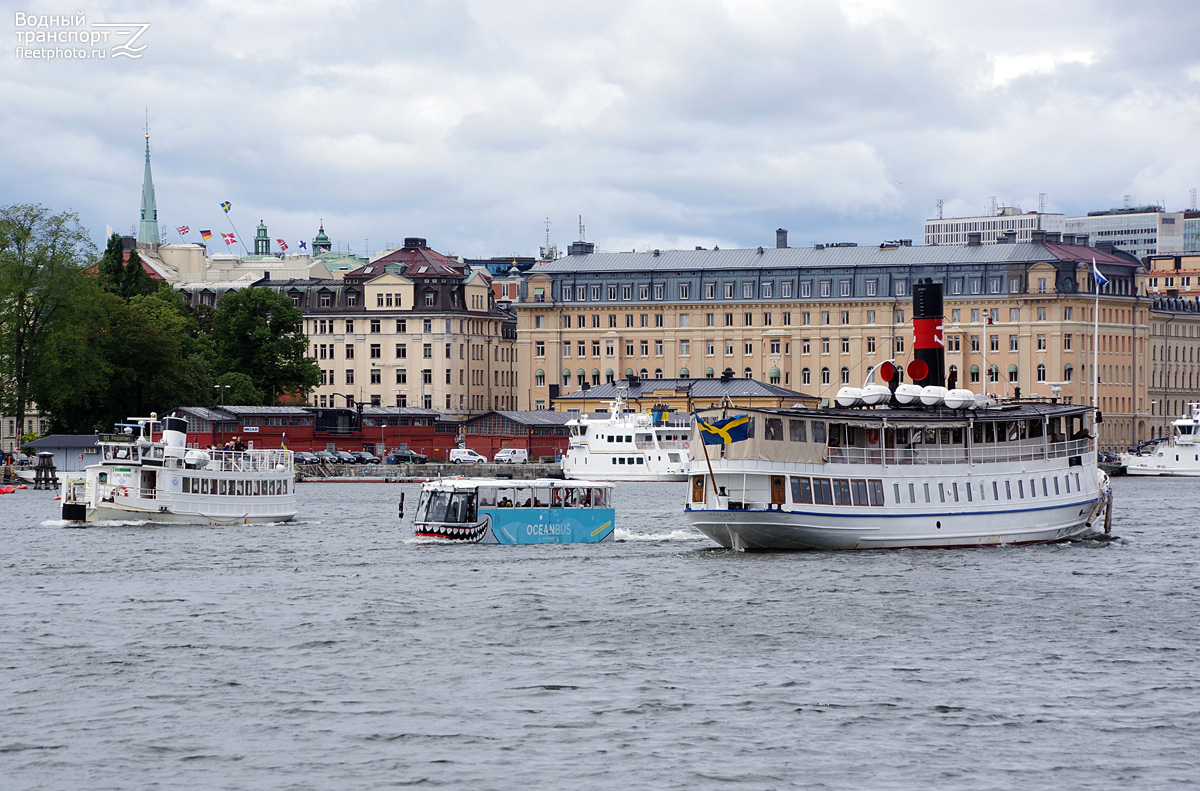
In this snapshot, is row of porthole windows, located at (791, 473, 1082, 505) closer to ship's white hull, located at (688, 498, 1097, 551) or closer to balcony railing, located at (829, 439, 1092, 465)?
ship's white hull, located at (688, 498, 1097, 551)

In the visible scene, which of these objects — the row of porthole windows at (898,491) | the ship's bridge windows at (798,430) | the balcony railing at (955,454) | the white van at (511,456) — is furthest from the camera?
the white van at (511,456)

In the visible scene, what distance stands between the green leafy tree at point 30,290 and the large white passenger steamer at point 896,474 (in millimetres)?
72079

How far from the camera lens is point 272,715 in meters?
35.6

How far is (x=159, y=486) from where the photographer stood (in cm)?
8238

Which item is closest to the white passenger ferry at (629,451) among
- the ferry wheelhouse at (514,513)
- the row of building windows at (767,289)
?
the row of building windows at (767,289)

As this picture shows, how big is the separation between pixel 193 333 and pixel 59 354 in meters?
46.3

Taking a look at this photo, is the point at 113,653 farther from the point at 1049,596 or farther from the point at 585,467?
the point at 585,467

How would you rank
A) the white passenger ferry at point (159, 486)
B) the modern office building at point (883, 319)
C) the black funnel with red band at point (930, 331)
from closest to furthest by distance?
the black funnel with red band at point (930, 331) < the white passenger ferry at point (159, 486) < the modern office building at point (883, 319)

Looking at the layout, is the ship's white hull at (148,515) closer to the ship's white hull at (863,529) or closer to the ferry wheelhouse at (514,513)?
the ferry wheelhouse at (514,513)

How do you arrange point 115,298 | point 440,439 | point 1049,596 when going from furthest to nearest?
point 440,439 < point 115,298 < point 1049,596

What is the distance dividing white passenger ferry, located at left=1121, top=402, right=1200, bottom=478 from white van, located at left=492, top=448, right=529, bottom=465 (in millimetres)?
50880

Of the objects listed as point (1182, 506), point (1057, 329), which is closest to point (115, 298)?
point (1182, 506)

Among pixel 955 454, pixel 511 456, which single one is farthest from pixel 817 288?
pixel 955 454

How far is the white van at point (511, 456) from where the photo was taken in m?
165
